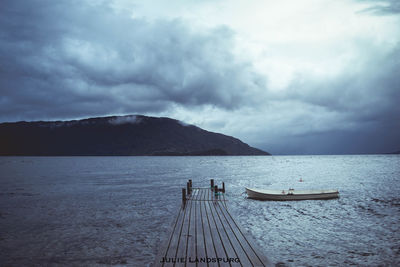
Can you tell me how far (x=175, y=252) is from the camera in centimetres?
1000

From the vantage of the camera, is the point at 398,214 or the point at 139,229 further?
the point at 398,214

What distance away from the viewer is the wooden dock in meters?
9.10

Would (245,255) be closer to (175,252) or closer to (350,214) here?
(175,252)

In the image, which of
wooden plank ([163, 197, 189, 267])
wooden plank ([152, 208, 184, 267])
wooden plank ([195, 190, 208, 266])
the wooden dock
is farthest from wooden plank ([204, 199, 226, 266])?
wooden plank ([152, 208, 184, 267])

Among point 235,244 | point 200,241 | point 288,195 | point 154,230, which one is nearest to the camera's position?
point 235,244

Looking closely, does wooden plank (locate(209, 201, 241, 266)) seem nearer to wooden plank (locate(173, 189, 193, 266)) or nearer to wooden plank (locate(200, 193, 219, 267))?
wooden plank (locate(200, 193, 219, 267))

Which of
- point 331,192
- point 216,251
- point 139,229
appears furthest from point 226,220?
point 331,192

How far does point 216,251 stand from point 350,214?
18.9m

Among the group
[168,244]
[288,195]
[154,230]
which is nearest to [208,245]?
[168,244]

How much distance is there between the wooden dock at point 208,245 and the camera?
9.10 m

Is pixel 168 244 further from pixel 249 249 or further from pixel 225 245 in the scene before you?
pixel 249 249

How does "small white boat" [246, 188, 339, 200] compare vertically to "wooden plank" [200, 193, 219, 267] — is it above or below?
below

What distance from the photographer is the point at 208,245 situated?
10.9 meters

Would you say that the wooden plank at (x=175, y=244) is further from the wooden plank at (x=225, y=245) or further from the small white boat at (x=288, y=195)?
the small white boat at (x=288, y=195)
